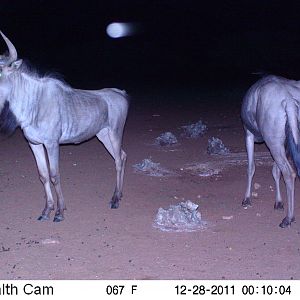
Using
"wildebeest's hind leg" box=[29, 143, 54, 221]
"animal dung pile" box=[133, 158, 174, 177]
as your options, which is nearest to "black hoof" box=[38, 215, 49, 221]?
"wildebeest's hind leg" box=[29, 143, 54, 221]

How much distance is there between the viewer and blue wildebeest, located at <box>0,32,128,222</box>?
23.4 ft

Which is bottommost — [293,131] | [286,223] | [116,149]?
[286,223]

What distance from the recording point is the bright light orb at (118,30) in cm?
4962

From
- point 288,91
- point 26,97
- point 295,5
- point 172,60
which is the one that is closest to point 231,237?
point 288,91

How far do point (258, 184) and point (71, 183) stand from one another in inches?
116

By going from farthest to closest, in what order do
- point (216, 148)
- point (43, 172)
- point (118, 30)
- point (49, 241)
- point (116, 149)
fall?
1. point (118, 30)
2. point (216, 148)
3. point (116, 149)
4. point (43, 172)
5. point (49, 241)

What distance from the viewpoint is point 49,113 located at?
7.38 metres

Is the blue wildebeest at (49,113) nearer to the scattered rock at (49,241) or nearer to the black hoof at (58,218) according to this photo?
the black hoof at (58,218)

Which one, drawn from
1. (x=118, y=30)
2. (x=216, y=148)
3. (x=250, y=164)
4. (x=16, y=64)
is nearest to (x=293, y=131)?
(x=250, y=164)

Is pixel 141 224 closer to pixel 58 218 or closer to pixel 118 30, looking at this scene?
pixel 58 218

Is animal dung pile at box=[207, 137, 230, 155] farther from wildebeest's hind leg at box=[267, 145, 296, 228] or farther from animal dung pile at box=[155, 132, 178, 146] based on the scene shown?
wildebeest's hind leg at box=[267, 145, 296, 228]

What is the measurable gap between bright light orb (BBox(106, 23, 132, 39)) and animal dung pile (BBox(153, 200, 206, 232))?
4245 centimetres

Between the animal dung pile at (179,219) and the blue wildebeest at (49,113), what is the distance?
3.44ft

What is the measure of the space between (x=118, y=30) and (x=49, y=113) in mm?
45844
